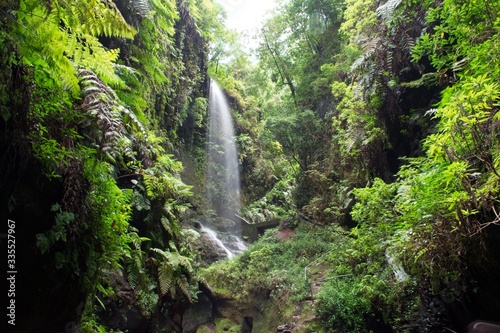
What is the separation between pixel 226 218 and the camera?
580 inches

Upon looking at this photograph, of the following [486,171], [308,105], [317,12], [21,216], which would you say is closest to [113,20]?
[21,216]

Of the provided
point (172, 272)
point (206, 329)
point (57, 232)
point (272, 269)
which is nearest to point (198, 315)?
point (206, 329)

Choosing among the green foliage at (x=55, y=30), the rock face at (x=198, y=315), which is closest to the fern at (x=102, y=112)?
the green foliage at (x=55, y=30)

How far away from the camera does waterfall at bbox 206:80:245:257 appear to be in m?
14.6

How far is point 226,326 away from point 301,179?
6.04m

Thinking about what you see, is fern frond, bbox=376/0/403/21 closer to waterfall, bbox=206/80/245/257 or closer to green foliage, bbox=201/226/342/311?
green foliage, bbox=201/226/342/311

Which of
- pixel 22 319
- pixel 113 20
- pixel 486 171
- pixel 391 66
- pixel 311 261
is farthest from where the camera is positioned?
pixel 311 261

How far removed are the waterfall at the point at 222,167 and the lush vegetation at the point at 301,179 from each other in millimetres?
3975

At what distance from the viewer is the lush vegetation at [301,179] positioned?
9.20ft

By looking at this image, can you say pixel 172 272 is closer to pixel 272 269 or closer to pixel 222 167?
pixel 272 269

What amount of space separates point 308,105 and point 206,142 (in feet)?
17.8

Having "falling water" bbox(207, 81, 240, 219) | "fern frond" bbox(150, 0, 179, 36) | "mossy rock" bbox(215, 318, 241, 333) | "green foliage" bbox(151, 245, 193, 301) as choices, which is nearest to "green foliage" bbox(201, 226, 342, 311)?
"mossy rock" bbox(215, 318, 241, 333)

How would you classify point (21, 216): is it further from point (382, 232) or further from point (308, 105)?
point (308, 105)

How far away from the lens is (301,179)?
480 inches
